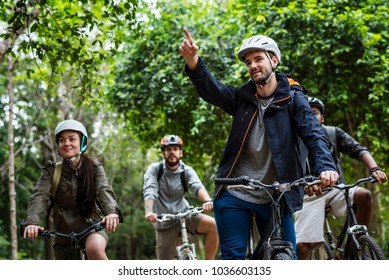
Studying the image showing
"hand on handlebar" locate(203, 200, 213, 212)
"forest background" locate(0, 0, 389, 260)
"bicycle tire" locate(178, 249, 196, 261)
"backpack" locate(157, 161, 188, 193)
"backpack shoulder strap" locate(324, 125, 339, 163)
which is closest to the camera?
"backpack shoulder strap" locate(324, 125, 339, 163)

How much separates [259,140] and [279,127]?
7.2 inches

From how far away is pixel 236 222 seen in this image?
15.1 feet

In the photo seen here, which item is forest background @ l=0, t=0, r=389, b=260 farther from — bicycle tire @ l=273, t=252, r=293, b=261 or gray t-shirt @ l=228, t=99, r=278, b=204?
bicycle tire @ l=273, t=252, r=293, b=261

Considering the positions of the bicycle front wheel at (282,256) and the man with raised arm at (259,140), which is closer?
the bicycle front wheel at (282,256)

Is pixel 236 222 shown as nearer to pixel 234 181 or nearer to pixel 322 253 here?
pixel 234 181

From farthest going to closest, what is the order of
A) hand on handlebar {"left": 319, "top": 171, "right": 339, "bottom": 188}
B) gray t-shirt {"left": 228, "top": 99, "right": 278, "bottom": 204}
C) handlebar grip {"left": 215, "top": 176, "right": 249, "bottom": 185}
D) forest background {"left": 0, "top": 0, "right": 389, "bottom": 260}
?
forest background {"left": 0, "top": 0, "right": 389, "bottom": 260} < gray t-shirt {"left": 228, "top": 99, "right": 278, "bottom": 204} < handlebar grip {"left": 215, "top": 176, "right": 249, "bottom": 185} < hand on handlebar {"left": 319, "top": 171, "right": 339, "bottom": 188}

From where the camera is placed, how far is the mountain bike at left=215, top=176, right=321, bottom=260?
14.2ft

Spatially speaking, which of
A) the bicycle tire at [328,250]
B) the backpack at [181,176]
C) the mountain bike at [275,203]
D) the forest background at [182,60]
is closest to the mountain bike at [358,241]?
the bicycle tire at [328,250]

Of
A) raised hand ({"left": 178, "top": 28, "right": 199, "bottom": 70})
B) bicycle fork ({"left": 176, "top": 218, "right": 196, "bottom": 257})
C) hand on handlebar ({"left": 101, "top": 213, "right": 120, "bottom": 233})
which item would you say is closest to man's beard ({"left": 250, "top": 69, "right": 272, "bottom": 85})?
raised hand ({"left": 178, "top": 28, "right": 199, "bottom": 70})

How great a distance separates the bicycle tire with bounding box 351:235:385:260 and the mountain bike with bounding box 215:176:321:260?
1.28 metres

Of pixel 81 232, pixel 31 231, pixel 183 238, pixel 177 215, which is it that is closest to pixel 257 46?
pixel 81 232

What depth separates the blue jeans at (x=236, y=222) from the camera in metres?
4.57

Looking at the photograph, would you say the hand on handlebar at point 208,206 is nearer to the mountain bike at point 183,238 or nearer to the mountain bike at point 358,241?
the mountain bike at point 183,238

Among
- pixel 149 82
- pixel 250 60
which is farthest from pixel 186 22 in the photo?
pixel 250 60
